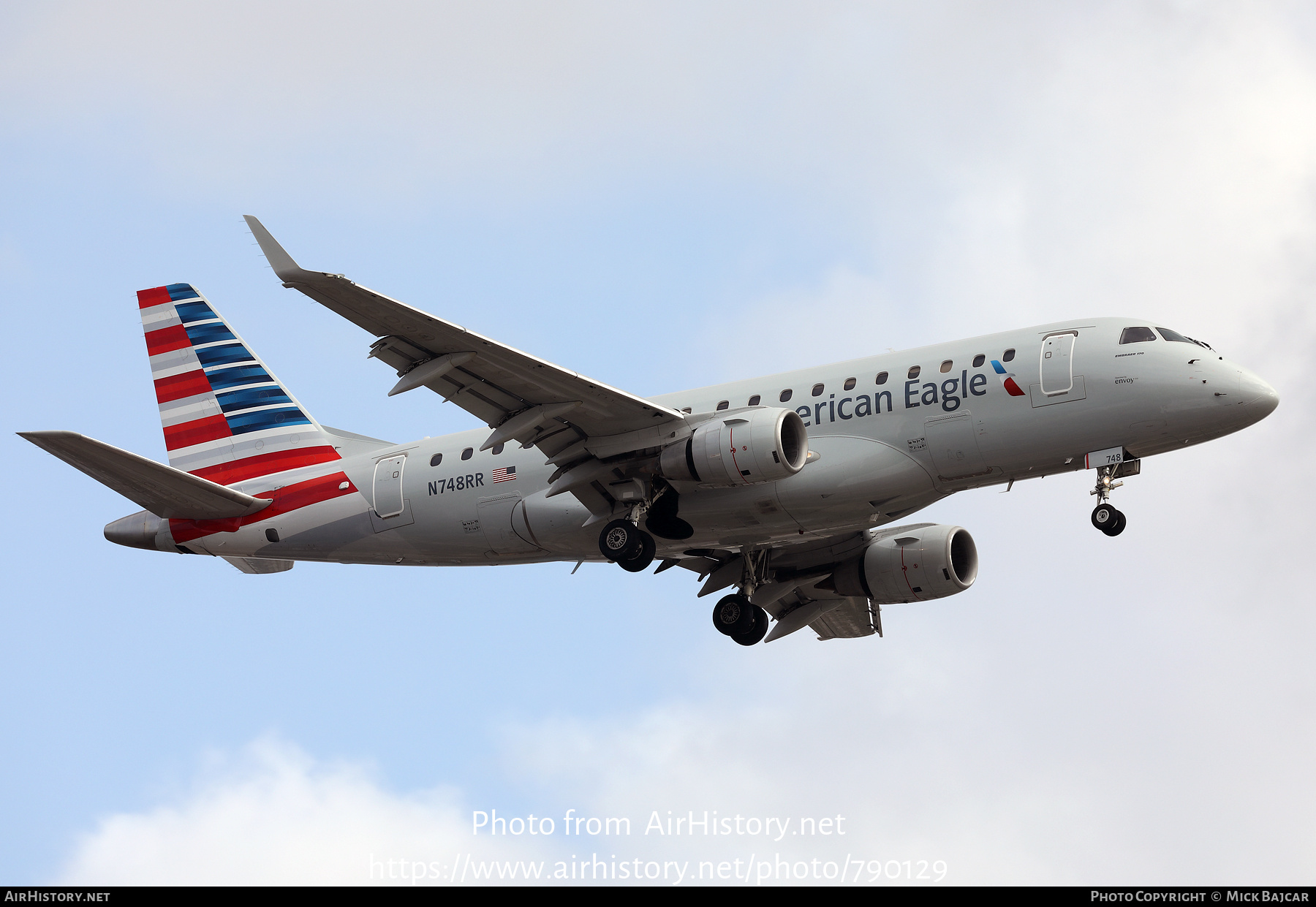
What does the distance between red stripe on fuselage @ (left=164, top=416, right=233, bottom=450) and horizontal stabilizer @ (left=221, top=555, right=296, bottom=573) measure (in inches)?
134

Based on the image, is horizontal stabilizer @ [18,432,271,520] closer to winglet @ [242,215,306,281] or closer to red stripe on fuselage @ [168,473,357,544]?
red stripe on fuselage @ [168,473,357,544]

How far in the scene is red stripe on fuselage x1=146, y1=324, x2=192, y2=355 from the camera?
126 feet

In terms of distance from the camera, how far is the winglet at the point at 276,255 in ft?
80.6

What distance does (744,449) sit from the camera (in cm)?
2870

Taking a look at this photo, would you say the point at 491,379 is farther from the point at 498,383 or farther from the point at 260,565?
the point at 260,565

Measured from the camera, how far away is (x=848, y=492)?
29.3 m

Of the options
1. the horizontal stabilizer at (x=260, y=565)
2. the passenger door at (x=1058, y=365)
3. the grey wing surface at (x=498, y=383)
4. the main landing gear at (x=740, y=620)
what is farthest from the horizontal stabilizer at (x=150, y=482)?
the passenger door at (x=1058, y=365)

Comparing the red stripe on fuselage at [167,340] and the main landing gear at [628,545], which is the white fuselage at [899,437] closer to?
Answer: the main landing gear at [628,545]

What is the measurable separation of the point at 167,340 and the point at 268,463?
5.19 metres

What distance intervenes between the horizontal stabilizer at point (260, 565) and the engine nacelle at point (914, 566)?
13.4m

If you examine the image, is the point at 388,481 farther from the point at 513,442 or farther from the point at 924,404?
the point at 924,404

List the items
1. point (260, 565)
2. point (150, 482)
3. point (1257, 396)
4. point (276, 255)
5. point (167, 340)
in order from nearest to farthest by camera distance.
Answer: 1. point (276, 255)
2. point (1257, 396)
3. point (150, 482)
4. point (260, 565)
5. point (167, 340)

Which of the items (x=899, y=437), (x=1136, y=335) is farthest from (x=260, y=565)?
(x=1136, y=335)

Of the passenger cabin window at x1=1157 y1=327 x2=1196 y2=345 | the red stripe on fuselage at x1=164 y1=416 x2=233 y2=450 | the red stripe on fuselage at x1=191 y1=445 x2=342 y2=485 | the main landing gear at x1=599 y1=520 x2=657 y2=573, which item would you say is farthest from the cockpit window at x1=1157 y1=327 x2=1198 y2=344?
the red stripe on fuselage at x1=164 y1=416 x2=233 y2=450
